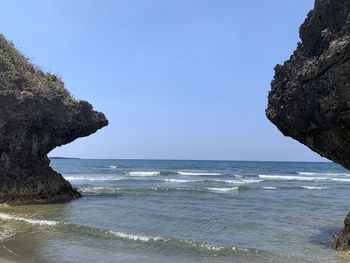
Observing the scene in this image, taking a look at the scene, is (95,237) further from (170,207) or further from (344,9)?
(344,9)

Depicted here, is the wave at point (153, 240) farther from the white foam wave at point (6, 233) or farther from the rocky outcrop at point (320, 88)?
the rocky outcrop at point (320, 88)

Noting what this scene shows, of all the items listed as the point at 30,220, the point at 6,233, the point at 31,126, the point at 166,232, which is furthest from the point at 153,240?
the point at 31,126

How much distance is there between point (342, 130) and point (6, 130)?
52.2 ft

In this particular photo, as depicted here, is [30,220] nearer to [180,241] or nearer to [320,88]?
[180,241]

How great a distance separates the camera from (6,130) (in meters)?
21.2

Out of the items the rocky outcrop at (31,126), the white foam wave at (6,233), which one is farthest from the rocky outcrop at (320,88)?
the rocky outcrop at (31,126)

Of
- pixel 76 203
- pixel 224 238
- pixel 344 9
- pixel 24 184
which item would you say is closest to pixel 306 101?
pixel 344 9

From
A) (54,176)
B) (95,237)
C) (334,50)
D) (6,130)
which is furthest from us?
(54,176)

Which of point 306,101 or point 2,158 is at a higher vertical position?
point 306,101

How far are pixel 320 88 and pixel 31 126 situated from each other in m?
15.4

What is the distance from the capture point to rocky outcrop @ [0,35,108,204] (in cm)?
2123

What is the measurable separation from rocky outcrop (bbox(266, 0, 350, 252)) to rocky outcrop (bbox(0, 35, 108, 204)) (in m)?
12.8

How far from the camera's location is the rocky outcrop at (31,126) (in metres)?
21.2

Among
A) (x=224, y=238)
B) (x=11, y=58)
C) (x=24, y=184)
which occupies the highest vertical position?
(x=11, y=58)
